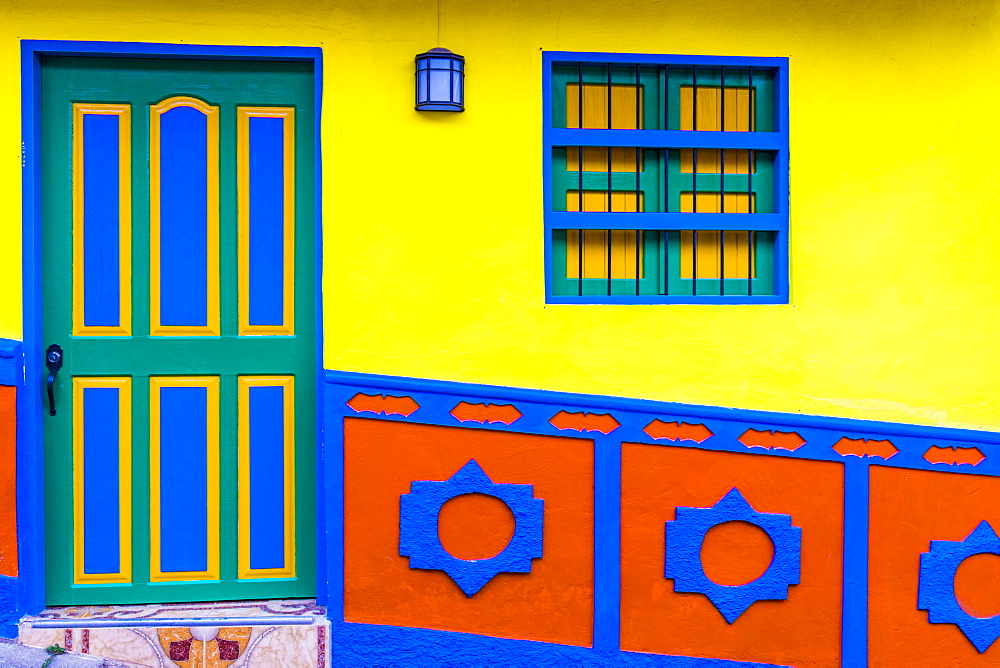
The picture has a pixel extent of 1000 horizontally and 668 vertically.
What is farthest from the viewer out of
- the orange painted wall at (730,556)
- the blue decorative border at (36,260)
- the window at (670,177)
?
the window at (670,177)

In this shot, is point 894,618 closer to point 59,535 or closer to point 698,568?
point 698,568

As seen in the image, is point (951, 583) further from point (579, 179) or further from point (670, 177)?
point (579, 179)

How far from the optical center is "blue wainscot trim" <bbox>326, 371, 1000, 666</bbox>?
3557mm

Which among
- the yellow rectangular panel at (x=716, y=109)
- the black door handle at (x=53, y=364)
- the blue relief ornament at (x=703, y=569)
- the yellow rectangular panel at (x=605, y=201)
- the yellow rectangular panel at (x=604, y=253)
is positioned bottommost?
the blue relief ornament at (x=703, y=569)

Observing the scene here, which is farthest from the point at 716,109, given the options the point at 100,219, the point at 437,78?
the point at 100,219

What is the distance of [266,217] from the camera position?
12.1 ft

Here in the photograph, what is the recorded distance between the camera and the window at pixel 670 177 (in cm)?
371

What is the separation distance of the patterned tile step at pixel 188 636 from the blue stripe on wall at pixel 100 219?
48.5 inches

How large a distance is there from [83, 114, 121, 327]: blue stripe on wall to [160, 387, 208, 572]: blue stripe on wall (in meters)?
0.44

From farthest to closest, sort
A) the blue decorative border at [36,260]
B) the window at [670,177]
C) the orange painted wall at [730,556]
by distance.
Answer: the window at [670,177] < the orange painted wall at [730,556] < the blue decorative border at [36,260]

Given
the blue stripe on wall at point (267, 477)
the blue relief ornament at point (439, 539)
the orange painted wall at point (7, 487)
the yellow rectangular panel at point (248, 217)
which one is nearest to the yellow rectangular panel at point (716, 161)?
the blue relief ornament at point (439, 539)

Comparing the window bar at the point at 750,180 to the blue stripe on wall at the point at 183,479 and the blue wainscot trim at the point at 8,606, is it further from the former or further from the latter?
the blue wainscot trim at the point at 8,606

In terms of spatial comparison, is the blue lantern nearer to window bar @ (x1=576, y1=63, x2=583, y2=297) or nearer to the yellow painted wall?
the yellow painted wall

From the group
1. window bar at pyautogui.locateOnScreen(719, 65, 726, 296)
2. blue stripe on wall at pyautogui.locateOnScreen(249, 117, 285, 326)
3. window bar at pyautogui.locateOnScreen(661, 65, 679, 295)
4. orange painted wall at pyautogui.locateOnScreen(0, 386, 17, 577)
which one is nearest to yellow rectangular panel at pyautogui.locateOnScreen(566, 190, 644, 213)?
window bar at pyautogui.locateOnScreen(661, 65, 679, 295)
